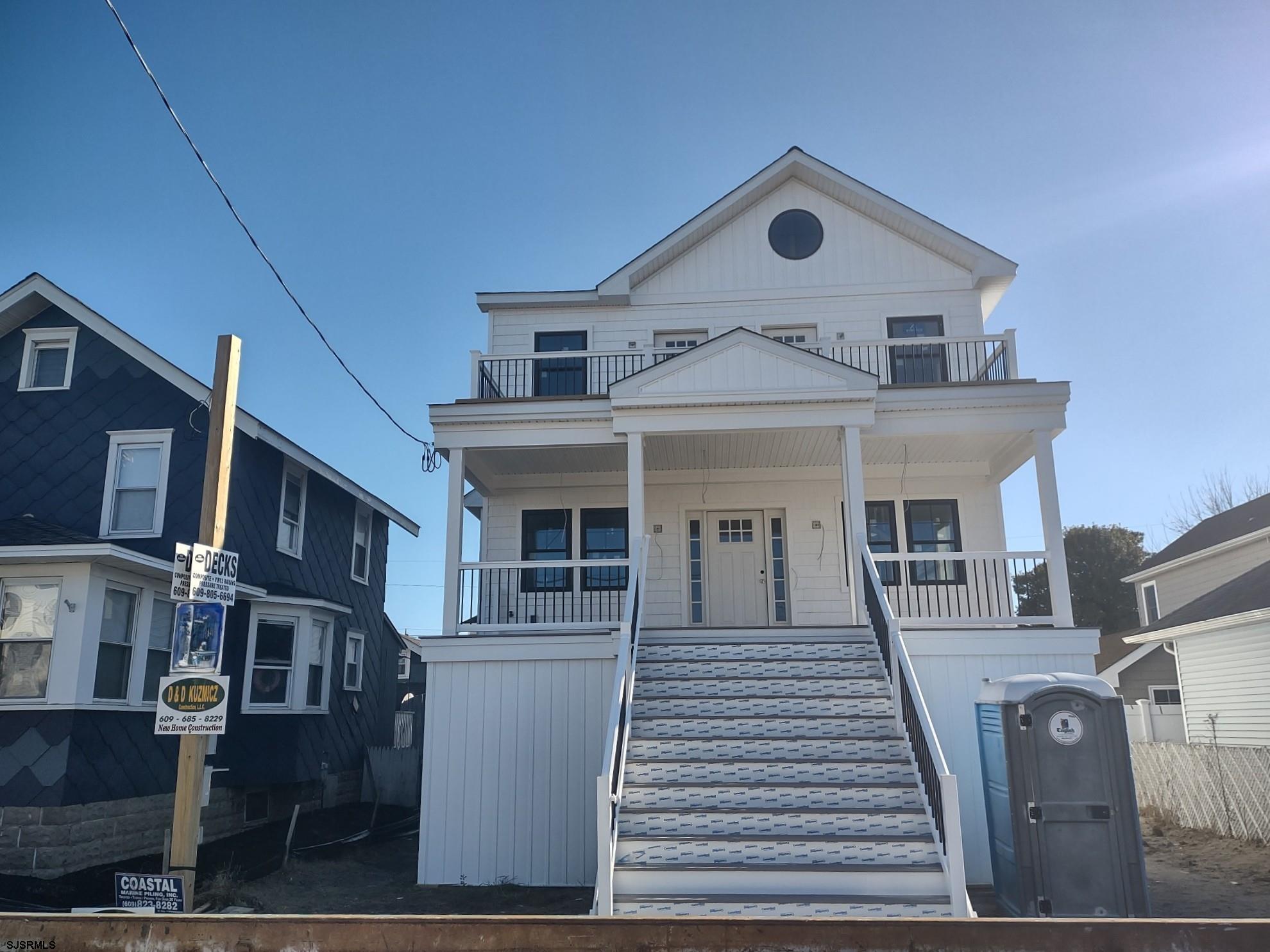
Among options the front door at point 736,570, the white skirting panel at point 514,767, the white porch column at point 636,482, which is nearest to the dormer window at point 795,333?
the front door at point 736,570

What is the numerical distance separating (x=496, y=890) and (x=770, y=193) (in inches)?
420

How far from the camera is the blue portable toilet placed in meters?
7.08

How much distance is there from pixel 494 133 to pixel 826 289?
5.53 m

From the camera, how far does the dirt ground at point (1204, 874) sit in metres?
8.25

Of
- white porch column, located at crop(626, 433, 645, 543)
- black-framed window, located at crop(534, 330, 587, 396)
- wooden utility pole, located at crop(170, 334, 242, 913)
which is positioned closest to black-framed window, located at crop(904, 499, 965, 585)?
white porch column, located at crop(626, 433, 645, 543)

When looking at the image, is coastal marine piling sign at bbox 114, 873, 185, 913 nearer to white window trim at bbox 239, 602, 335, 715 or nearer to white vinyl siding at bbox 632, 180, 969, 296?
white window trim at bbox 239, 602, 335, 715

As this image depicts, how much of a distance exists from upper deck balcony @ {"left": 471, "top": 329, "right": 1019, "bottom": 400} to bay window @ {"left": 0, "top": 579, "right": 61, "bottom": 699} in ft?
18.9

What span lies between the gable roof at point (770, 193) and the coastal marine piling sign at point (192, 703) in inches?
354

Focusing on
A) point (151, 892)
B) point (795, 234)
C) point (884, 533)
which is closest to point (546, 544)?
point (884, 533)

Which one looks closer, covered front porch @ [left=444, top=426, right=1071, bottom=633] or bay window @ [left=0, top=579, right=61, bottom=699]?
bay window @ [left=0, top=579, right=61, bottom=699]

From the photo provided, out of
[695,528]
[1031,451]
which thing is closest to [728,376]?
[695,528]

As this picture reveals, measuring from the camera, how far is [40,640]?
11.2 metres

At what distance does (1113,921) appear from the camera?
2840mm

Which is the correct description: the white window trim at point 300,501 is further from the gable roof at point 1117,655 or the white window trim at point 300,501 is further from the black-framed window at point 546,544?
the gable roof at point 1117,655
